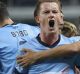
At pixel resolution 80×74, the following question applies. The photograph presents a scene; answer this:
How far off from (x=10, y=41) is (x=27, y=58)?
0.86 m

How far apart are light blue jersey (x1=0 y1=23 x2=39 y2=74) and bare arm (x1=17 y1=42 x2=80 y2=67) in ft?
1.97

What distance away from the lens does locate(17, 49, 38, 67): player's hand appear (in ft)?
12.4

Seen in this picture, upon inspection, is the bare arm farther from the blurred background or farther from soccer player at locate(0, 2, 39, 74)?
the blurred background

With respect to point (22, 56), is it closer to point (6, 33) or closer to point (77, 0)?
point (6, 33)

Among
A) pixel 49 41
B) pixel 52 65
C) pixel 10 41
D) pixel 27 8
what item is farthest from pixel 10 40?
pixel 27 8

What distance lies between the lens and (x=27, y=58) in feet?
12.5

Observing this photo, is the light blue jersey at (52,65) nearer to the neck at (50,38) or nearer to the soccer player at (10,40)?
the neck at (50,38)

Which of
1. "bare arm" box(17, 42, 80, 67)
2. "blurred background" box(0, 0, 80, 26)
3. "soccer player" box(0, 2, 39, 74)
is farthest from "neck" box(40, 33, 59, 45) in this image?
"blurred background" box(0, 0, 80, 26)

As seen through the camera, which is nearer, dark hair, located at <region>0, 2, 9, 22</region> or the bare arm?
the bare arm

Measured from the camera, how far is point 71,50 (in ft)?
12.1

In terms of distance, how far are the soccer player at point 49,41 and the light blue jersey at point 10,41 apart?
540mm

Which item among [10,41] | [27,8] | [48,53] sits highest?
[48,53]

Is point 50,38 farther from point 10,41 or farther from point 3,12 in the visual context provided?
point 3,12

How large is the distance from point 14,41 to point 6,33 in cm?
13
